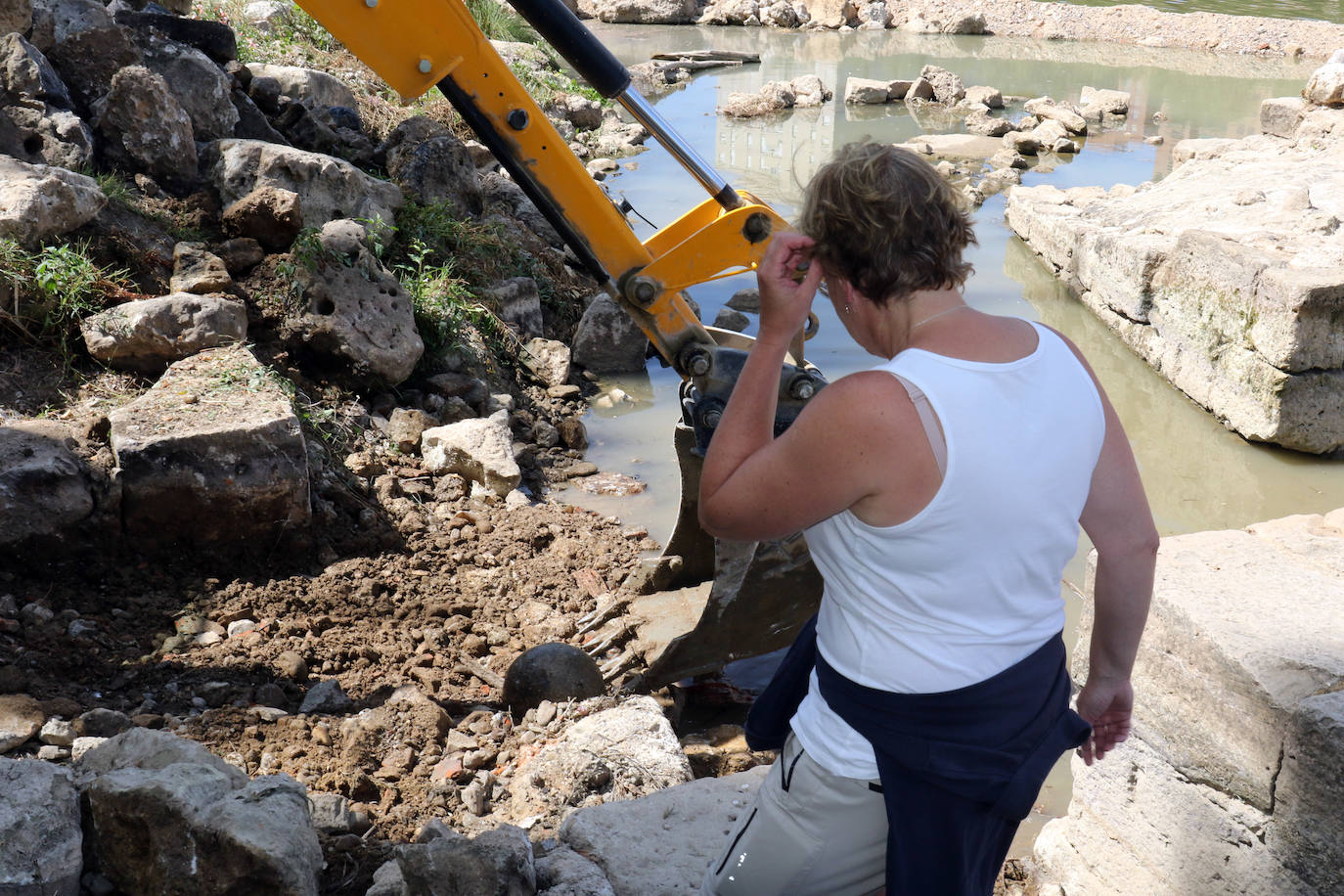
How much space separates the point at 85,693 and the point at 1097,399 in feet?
9.62

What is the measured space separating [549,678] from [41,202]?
3070 millimetres

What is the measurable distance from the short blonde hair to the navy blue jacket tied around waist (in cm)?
61

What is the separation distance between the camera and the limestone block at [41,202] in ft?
15.0

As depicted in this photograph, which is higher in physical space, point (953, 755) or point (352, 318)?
point (953, 755)

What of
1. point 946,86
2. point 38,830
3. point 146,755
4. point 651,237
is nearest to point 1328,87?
point 946,86

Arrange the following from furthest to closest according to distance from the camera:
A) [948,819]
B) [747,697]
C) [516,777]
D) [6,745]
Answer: [747,697], [516,777], [6,745], [948,819]

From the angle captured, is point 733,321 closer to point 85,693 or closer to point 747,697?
point 747,697

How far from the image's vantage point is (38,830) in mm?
2074

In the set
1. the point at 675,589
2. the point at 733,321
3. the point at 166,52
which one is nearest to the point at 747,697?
the point at 675,589

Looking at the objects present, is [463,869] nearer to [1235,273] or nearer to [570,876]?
[570,876]

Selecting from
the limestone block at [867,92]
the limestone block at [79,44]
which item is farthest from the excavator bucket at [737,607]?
the limestone block at [867,92]

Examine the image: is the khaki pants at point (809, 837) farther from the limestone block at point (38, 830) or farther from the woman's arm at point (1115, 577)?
the limestone block at point (38, 830)

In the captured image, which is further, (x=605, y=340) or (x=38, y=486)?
(x=605, y=340)

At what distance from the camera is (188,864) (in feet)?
6.86
